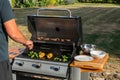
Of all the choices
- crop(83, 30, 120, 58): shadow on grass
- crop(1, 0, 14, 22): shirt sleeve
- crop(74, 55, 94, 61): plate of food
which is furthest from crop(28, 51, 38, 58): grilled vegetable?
crop(83, 30, 120, 58): shadow on grass

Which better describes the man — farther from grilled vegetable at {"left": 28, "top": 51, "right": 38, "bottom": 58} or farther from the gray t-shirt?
grilled vegetable at {"left": 28, "top": 51, "right": 38, "bottom": 58}

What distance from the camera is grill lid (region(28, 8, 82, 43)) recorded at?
445cm

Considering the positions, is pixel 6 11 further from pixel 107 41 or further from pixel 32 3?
pixel 32 3

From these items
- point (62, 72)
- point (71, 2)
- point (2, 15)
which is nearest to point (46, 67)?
point (62, 72)

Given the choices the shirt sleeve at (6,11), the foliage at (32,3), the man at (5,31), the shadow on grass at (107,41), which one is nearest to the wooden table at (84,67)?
the man at (5,31)

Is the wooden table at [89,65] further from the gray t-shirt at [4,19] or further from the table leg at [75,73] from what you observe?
the gray t-shirt at [4,19]

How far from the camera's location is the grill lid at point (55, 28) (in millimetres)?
4445

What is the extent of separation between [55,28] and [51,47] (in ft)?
1.05

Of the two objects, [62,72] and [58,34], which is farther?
[58,34]

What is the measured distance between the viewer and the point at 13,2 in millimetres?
20641

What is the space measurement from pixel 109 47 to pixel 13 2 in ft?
44.7

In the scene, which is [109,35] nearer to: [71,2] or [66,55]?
[66,55]

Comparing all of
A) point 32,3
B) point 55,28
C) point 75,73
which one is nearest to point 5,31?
point 75,73

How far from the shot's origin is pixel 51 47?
4.74 metres
